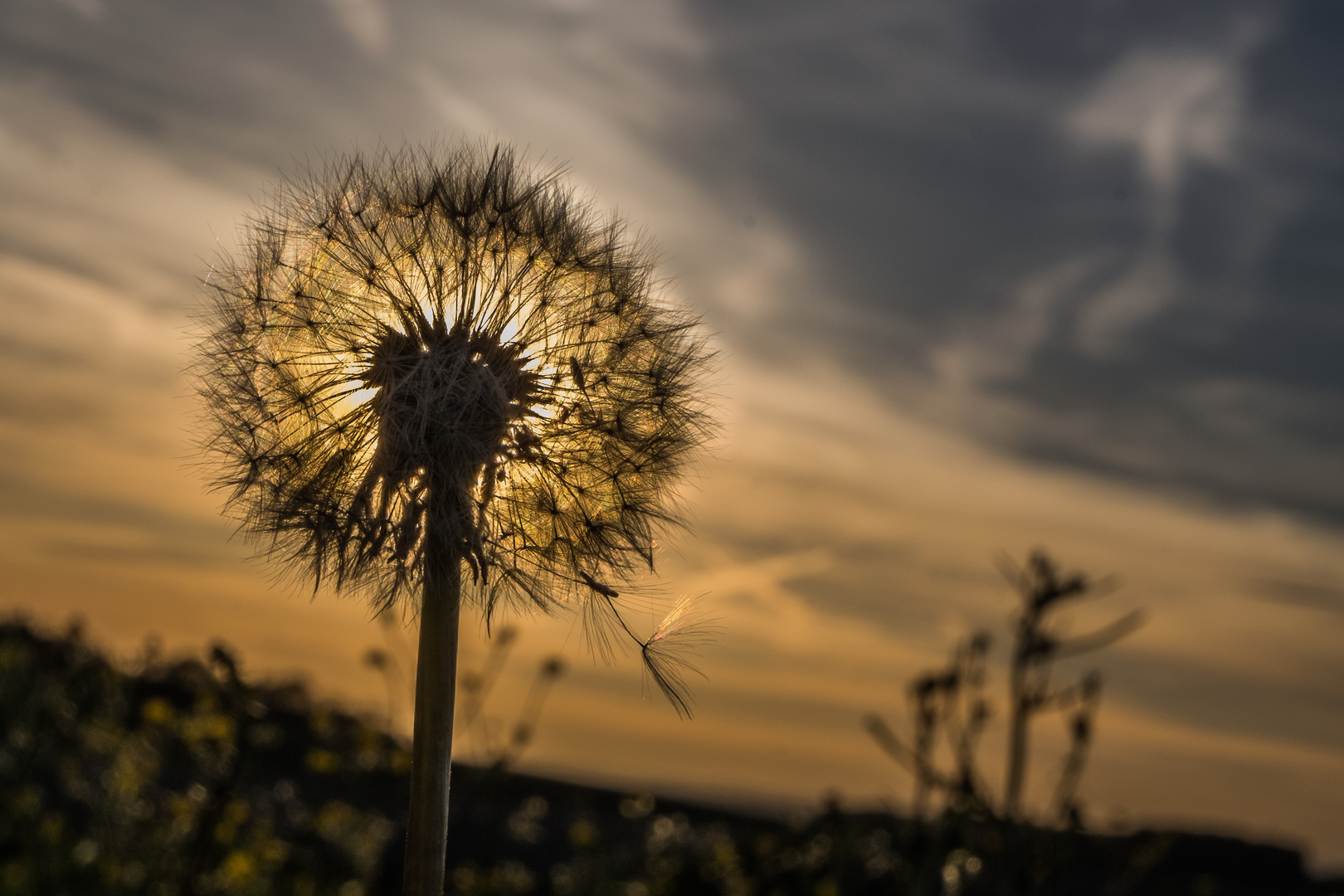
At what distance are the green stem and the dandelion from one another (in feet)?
1.13

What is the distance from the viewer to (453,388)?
2230 millimetres

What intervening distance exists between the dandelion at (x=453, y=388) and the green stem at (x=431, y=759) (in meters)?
0.34

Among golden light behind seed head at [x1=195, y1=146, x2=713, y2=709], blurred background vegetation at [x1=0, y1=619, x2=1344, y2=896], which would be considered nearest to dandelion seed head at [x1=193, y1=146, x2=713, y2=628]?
golden light behind seed head at [x1=195, y1=146, x2=713, y2=709]

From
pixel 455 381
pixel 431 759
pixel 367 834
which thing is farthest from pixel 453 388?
pixel 367 834

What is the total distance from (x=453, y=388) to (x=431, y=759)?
2.59 ft

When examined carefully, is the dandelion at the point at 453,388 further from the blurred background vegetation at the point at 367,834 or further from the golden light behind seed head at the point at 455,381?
the blurred background vegetation at the point at 367,834

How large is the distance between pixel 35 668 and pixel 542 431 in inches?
335

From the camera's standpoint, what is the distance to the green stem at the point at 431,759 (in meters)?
1.73

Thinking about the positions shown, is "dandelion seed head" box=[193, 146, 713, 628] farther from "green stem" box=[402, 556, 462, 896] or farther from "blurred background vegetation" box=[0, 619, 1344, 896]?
"blurred background vegetation" box=[0, 619, 1344, 896]

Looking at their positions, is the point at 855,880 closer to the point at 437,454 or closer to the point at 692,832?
the point at 692,832

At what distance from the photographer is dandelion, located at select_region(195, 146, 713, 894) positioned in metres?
2.22

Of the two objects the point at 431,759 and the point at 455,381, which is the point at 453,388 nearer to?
the point at 455,381

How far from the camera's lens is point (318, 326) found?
8.11 feet

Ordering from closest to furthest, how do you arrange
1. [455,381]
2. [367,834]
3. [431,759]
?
[431,759]
[455,381]
[367,834]
